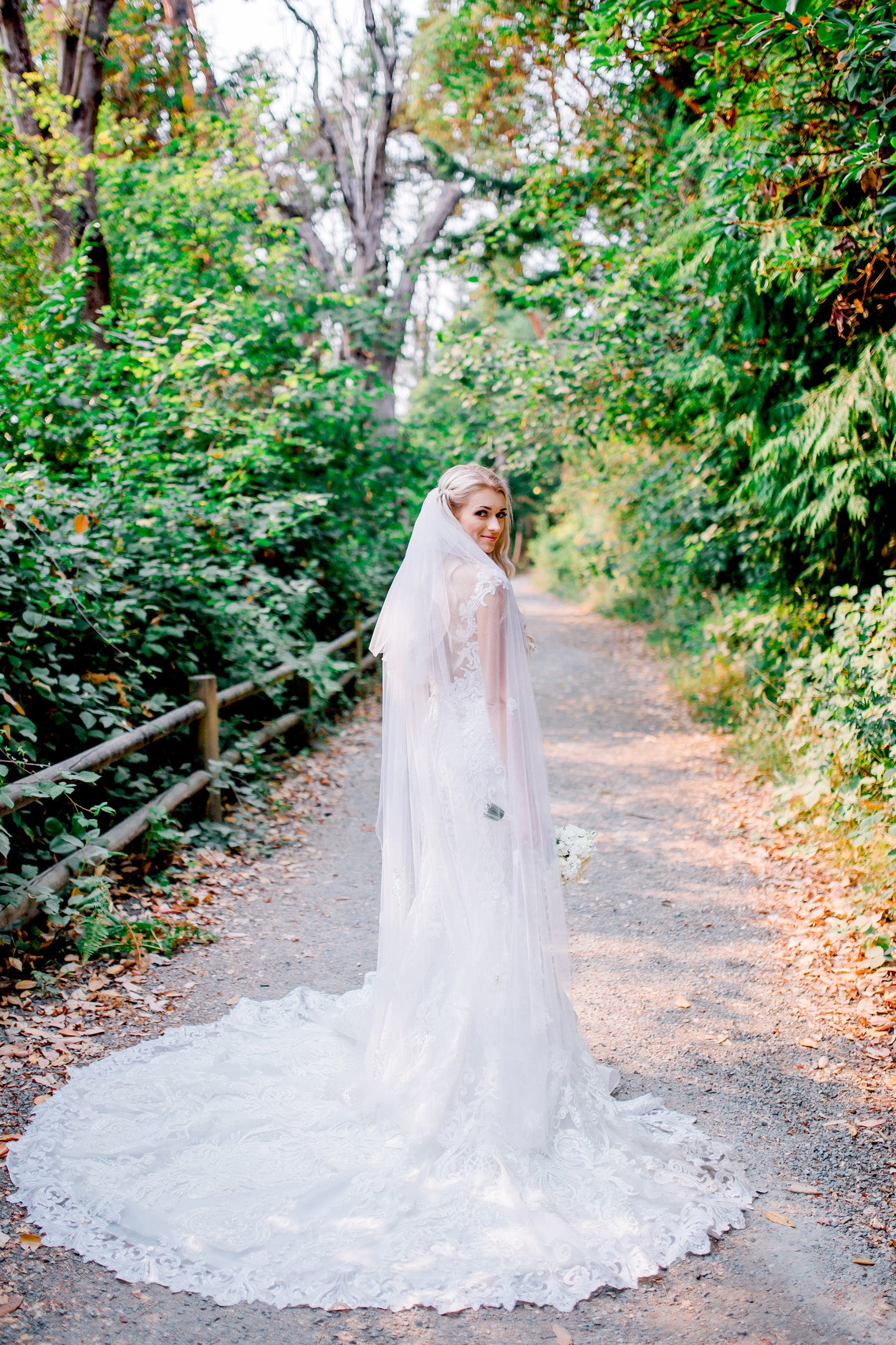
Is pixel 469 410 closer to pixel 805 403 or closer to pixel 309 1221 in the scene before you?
pixel 805 403

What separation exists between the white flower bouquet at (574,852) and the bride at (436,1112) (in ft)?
0.17

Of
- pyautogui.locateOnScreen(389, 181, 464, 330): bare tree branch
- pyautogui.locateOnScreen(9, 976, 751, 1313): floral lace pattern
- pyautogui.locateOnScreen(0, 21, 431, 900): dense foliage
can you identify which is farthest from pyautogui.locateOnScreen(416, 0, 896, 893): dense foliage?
pyautogui.locateOnScreen(9, 976, 751, 1313): floral lace pattern

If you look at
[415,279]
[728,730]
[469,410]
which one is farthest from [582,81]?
[728,730]

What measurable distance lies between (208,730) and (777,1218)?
412cm

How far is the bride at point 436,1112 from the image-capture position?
2.37 meters

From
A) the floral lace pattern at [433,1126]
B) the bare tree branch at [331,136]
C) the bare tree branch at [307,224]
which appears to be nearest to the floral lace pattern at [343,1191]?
the floral lace pattern at [433,1126]

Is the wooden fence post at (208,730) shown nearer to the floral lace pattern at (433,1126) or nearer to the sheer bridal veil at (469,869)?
the floral lace pattern at (433,1126)

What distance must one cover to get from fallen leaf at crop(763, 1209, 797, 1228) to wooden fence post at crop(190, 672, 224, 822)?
13.0ft

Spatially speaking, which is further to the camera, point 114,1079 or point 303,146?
point 303,146

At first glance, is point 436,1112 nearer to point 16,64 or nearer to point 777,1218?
point 777,1218

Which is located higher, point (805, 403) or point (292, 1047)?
point (805, 403)

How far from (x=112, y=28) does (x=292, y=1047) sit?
34.6 ft

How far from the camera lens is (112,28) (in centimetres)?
950

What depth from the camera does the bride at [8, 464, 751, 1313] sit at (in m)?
2.37
